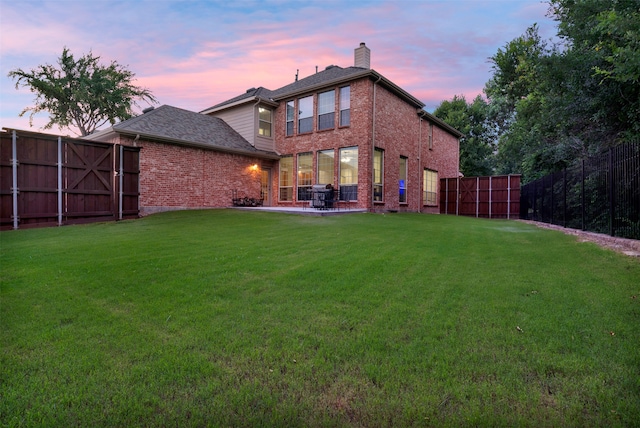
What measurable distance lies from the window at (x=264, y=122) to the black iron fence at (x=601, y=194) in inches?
529

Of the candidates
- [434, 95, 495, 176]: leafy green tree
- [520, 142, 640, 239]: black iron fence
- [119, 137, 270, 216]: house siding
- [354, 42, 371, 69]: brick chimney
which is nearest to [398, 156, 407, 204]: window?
[354, 42, 371, 69]: brick chimney

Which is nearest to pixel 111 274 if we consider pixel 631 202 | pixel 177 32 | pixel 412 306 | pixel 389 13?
pixel 412 306

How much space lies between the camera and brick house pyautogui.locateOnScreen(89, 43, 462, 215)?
1434 centimetres

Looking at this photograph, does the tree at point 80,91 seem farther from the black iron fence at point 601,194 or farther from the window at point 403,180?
the black iron fence at point 601,194

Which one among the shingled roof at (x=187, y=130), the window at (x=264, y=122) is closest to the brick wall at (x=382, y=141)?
the window at (x=264, y=122)

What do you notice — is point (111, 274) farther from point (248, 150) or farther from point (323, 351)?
point (248, 150)

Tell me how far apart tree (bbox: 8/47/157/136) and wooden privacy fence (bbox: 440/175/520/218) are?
28752 mm

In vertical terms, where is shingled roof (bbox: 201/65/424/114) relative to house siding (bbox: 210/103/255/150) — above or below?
above

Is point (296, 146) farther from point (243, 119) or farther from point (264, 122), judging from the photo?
point (243, 119)

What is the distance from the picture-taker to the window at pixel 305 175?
16.6 meters

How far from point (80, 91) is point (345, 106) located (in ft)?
82.3

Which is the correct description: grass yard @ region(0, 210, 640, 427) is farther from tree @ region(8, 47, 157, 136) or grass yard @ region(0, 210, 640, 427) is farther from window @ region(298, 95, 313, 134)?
tree @ region(8, 47, 157, 136)

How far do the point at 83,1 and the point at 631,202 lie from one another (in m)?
12.7

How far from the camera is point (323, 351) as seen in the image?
90.2 inches
